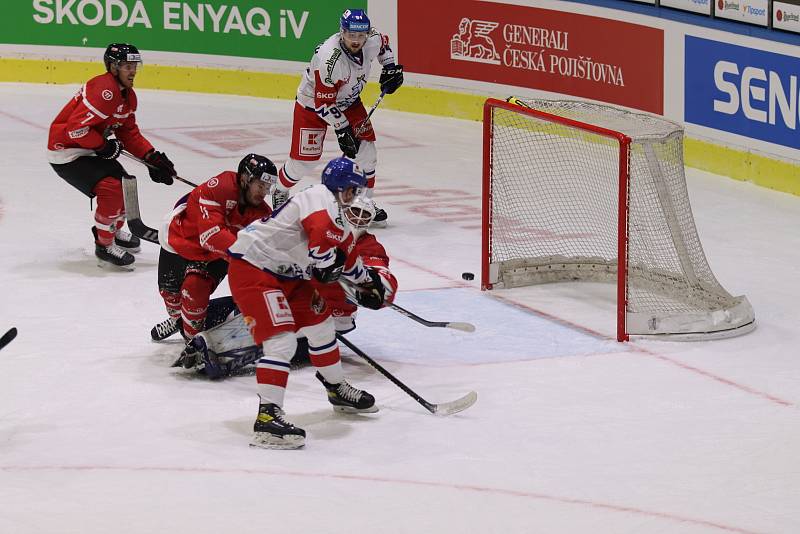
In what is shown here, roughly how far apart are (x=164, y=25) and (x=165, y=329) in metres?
6.51

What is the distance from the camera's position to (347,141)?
25.0 feet

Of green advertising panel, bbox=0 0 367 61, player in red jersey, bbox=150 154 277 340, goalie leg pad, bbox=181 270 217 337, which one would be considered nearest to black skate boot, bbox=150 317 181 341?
player in red jersey, bbox=150 154 277 340

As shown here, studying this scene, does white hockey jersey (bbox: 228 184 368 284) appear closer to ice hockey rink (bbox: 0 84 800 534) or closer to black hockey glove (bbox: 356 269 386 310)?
black hockey glove (bbox: 356 269 386 310)

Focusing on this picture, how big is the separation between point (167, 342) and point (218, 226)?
73 cm

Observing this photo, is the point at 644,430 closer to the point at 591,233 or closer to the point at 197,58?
the point at 591,233

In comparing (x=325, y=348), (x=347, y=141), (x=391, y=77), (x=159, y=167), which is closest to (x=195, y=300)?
(x=325, y=348)

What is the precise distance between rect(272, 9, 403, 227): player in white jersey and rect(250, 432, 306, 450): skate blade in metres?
3.15

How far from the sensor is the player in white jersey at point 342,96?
297 inches

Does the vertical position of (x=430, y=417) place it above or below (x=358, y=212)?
below

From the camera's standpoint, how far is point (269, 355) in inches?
188

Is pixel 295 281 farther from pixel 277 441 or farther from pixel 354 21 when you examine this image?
pixel 354 21

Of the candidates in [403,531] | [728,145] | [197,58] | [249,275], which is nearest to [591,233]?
[728,145]

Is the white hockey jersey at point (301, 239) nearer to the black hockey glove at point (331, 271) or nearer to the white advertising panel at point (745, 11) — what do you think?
the black hockey glove at point (331, 271)

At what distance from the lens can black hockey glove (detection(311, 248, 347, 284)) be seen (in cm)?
483
